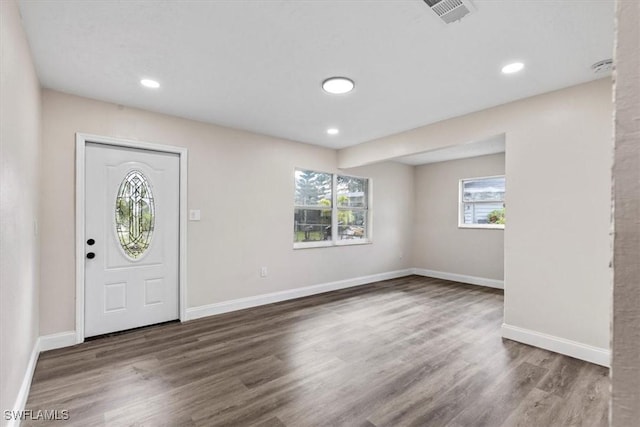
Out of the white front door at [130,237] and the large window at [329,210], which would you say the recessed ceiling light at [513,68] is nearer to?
the large window at [329,210]

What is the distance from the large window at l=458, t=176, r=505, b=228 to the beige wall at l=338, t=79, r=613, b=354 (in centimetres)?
265

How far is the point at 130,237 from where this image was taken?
339cm

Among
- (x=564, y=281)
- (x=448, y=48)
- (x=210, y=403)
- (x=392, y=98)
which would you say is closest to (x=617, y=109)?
(x=448, y=48)

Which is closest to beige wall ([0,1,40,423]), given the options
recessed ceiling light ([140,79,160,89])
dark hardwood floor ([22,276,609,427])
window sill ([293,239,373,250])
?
dark hardwood floor ([22,276,609,427])

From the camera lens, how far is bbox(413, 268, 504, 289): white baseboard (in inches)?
216

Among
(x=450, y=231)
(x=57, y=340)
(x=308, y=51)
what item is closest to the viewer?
(x=308, y=51)

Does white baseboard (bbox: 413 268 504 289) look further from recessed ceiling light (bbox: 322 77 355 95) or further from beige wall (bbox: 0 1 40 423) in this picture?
beige wall (bbox: 0 1 40 423)

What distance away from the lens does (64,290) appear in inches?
117

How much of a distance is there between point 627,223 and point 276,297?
4.43 m

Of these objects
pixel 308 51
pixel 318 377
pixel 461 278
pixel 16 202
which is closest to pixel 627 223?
pixel 308 51

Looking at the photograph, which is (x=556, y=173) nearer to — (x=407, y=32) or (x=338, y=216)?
(x=407, y=32)

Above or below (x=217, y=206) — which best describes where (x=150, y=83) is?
above

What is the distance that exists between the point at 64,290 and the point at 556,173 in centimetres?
478

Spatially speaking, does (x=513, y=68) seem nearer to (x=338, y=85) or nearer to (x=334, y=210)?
(x=338, y=85)
